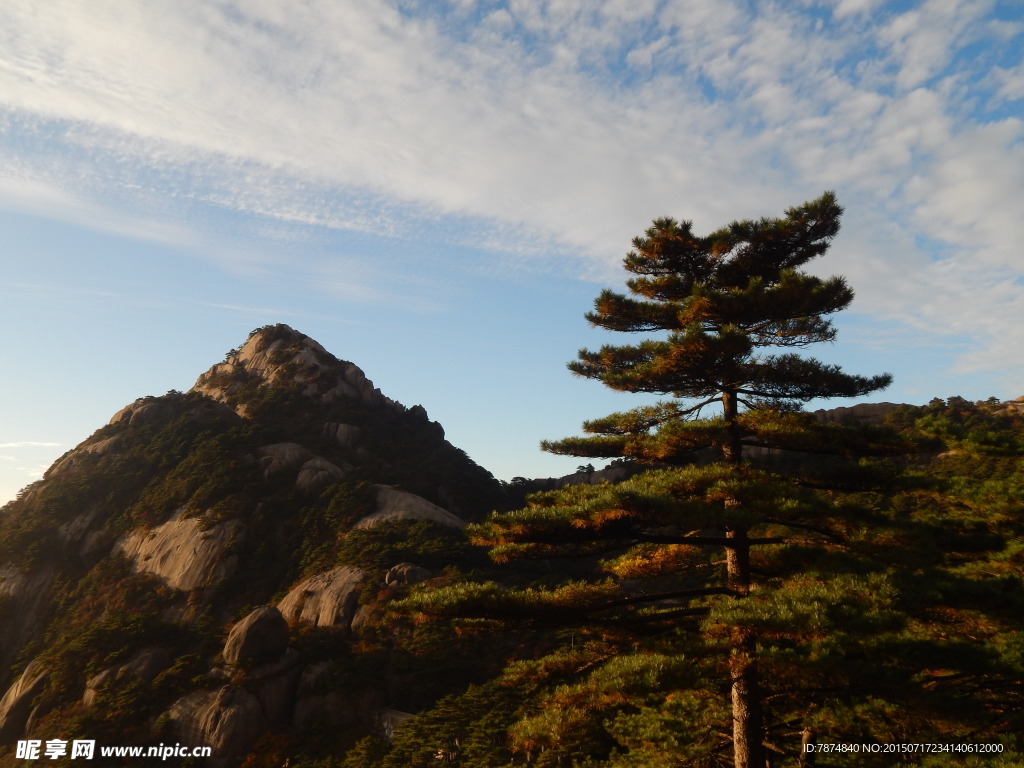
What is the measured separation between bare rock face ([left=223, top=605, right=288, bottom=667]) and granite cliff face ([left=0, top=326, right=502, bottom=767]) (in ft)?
0.25

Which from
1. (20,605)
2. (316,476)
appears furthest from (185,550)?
(20,605)

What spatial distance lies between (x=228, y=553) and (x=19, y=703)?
12820mm

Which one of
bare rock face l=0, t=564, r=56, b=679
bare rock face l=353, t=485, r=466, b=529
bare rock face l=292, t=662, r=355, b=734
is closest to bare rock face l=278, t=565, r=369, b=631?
bare rock face l=292, t=662, r=355, b=734

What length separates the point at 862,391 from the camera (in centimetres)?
1059

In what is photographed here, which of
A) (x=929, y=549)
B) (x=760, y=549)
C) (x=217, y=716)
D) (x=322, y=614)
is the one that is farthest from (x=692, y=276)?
(x=322, y=614)

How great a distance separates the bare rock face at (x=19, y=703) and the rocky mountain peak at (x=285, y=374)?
29.2m

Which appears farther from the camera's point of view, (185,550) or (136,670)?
(185,550)

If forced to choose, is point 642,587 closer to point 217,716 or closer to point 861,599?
point 217,716

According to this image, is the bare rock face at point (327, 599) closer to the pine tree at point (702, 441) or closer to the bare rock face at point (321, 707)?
the bare rock face at point (321, 707)

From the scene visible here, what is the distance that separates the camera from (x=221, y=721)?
28500 millimetres

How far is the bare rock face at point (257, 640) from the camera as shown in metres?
31.3

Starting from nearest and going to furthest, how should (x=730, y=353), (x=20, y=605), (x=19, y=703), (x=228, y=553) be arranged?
1. (x=730, y=353)
2. (x=19, y=703)
3. (x=228, y=553)
4. (x=20, y=605)

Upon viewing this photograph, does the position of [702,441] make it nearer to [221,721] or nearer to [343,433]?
[221,721]

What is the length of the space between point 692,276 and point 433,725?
20.7 metres
